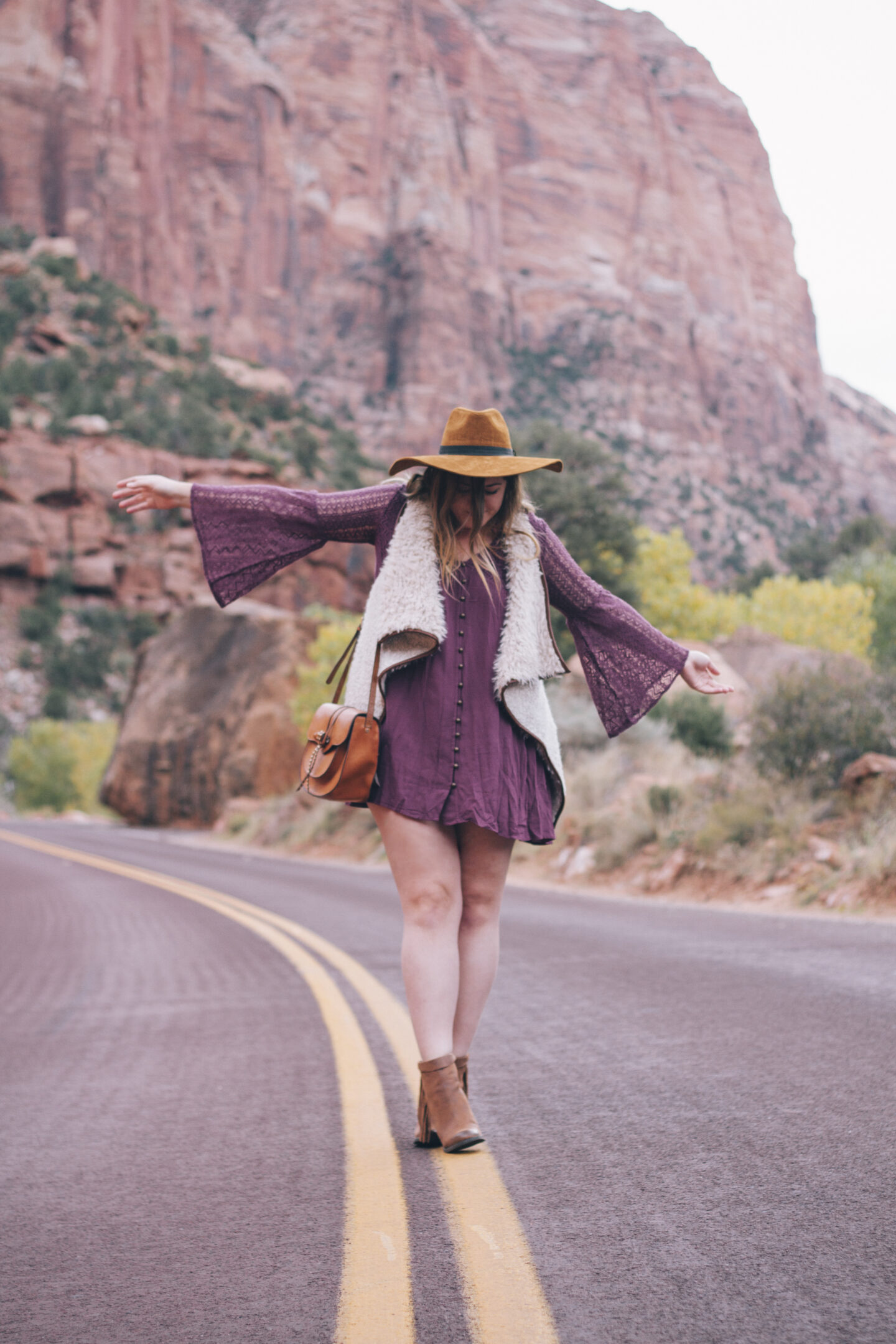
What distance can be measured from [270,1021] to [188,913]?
5.94 metres

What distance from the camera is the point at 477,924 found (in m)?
3.51

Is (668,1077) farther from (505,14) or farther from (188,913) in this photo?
(505,14)

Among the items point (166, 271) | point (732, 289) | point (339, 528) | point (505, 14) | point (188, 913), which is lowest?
point (188, 913)

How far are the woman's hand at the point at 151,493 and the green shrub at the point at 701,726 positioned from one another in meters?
12.7

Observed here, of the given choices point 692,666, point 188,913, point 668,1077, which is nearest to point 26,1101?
point 668,1077

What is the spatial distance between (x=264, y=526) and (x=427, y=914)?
1.30m

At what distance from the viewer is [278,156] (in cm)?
11156

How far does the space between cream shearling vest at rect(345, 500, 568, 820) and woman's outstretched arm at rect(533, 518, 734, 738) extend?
0.93ft

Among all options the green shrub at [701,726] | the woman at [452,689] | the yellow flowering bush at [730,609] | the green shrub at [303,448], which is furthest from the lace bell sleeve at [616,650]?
the green shrub at [303,448]

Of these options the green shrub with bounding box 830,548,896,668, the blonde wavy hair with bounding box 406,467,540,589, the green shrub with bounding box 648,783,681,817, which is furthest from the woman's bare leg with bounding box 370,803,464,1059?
the green shrub with bounding box 830,548,896,668

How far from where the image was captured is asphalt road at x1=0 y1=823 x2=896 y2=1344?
7.23ft

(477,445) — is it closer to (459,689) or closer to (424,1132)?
(459,689)

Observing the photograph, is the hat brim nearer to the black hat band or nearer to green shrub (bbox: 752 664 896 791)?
the black hat band

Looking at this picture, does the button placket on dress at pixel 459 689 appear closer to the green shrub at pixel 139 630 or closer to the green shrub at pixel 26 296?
the green shrub at pixel 139 630
